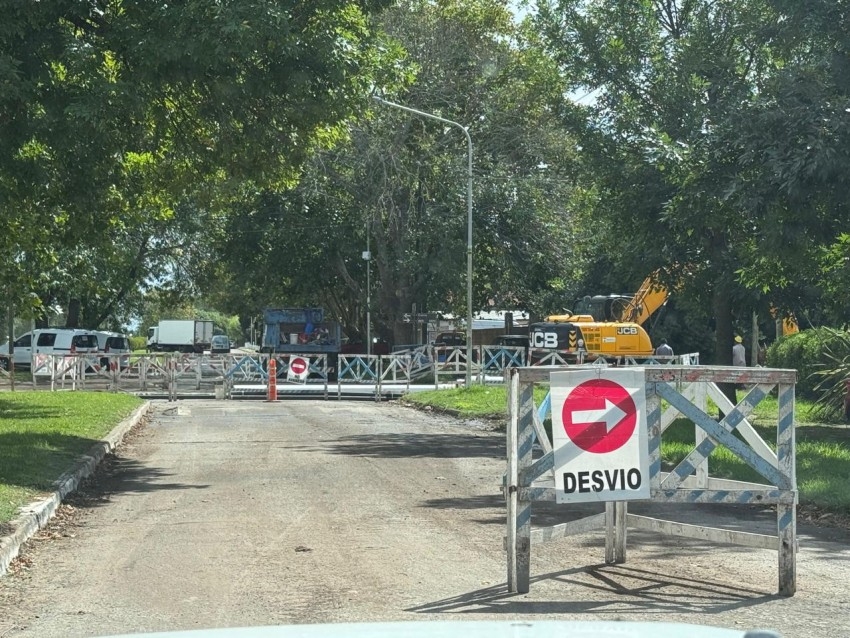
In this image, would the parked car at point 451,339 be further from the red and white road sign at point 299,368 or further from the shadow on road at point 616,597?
the shadow on road at point 616,597

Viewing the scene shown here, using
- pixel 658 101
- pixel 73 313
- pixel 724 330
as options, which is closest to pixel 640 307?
pixel 724 330

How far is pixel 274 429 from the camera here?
2091cm

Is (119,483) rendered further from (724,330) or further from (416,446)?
(724,330)

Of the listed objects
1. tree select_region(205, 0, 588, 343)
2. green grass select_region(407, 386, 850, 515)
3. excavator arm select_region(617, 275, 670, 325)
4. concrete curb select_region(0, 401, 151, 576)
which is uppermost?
tree select_region(205, 0, 588, 343)

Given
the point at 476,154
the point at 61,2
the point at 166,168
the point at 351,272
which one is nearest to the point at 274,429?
the point at 166,168

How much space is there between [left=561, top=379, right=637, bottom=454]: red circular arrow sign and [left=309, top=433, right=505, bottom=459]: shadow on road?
9058 millimetres

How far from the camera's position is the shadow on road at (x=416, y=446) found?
54.7 feet

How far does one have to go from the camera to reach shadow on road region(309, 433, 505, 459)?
1667cm

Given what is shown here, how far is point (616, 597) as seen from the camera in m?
7.35

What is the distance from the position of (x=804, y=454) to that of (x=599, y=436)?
8.43 metres

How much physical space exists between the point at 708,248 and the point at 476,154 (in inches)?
705

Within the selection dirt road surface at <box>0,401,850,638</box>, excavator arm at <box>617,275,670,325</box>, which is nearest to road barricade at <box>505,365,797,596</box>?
dirt road surface at <box>0,401,850,638</box>

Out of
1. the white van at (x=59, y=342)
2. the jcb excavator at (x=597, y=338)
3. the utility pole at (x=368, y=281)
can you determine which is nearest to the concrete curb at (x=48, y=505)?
the jcb excavator at (x=597, y=338)

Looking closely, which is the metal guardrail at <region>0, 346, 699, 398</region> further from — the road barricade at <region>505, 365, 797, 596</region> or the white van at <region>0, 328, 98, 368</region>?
the road barricade at <region>505, 365, 797, 596</region>
